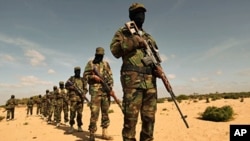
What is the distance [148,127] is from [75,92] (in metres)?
6.69

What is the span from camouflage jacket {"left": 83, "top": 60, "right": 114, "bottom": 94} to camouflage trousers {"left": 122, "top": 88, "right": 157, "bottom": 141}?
3566mm

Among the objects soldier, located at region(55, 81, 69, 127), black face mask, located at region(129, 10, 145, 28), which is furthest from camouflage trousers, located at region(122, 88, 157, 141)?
soldier, located at region(55, 81, 69, 127)

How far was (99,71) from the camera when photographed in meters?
7.89

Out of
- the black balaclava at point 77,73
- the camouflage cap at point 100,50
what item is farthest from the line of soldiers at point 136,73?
the black balaclava at point 77,73

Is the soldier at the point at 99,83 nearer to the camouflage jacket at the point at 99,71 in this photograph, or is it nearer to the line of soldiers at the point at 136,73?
the camouflage jacket at the point at 99,71

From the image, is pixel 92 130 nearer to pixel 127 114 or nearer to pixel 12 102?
pixel 127 114

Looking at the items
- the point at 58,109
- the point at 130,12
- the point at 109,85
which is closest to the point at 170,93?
the point at 130,12

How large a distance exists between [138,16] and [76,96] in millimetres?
6753

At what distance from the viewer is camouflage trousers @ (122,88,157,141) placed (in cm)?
419

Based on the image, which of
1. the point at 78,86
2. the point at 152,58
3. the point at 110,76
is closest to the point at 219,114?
the point at 110,76

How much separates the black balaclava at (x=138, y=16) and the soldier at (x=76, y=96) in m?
6.10

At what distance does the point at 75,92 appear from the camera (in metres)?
10.5

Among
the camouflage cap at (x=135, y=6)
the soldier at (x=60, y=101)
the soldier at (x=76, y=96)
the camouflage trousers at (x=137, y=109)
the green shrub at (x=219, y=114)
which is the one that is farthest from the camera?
Answer: the soldier at (x=60, y=101)

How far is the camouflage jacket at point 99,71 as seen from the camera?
25.5ft
